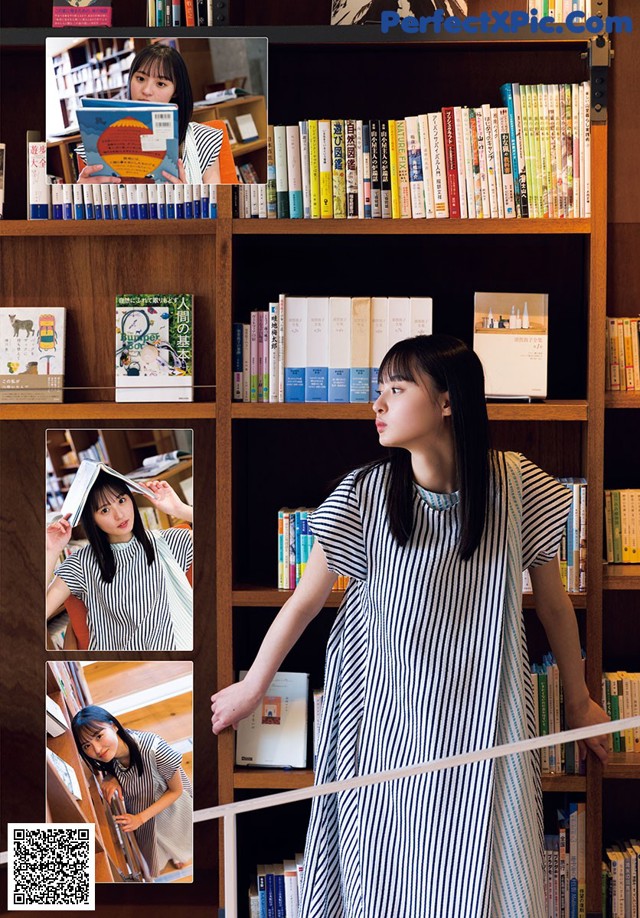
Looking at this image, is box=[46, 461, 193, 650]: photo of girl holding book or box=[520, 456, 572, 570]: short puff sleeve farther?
box=[46, 461, 193, 650]: photo of girl holding book

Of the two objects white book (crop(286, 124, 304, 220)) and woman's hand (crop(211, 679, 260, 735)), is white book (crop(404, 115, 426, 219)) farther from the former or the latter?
woman's hand (crop(211, 679, 260, 735))

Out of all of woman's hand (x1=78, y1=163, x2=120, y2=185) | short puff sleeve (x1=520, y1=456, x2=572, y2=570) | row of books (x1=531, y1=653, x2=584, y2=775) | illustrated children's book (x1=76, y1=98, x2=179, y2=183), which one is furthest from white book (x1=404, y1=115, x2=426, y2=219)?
row of books (x1=531, y1=653, x2=584, y2=775)

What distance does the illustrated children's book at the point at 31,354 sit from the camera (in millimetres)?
2373

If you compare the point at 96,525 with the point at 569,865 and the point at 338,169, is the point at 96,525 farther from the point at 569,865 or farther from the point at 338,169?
the point at 569,865

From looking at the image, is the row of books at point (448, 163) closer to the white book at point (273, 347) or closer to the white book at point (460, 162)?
the white book at point (460, 162)

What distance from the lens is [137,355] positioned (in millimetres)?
2389

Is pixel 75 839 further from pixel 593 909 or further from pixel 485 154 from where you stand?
pixel 485 154

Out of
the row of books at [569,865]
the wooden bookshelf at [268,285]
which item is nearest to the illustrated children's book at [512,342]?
the wooden bookshelf at [268,285]

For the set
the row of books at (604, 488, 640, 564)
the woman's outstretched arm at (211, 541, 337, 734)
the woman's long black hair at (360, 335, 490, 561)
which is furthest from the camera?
the row of books at (604, 488, 640, 564)

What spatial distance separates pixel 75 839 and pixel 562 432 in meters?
1.65

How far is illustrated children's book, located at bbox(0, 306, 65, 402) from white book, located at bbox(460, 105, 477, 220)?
1.05m

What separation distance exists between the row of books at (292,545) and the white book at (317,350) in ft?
0.95

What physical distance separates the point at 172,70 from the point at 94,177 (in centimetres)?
30

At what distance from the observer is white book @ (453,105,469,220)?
2.26m
